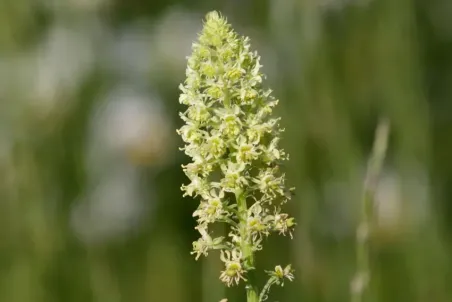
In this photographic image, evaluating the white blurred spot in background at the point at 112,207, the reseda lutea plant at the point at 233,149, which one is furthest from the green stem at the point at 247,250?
the white blurred spot in background at the point at 112,207

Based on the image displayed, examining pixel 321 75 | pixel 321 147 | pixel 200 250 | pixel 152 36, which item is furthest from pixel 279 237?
pixel 200 250

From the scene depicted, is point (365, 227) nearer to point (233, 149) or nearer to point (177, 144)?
point (233, 149)

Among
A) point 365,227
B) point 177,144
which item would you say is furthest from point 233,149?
point 177,144

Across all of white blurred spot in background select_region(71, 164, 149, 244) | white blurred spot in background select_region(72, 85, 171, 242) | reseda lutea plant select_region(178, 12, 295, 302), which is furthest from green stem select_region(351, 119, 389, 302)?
white blurred spot in background select_region(72, 85, 171, 242)

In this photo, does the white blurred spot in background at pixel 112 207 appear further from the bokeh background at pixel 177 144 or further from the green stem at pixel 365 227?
the green stem at pixel 365 227

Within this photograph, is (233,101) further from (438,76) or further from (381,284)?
(438,76)

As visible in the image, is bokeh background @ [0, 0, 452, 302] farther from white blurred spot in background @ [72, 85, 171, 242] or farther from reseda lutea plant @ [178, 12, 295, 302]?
reseda lutea plant @ [178, 12, 295, 302]
